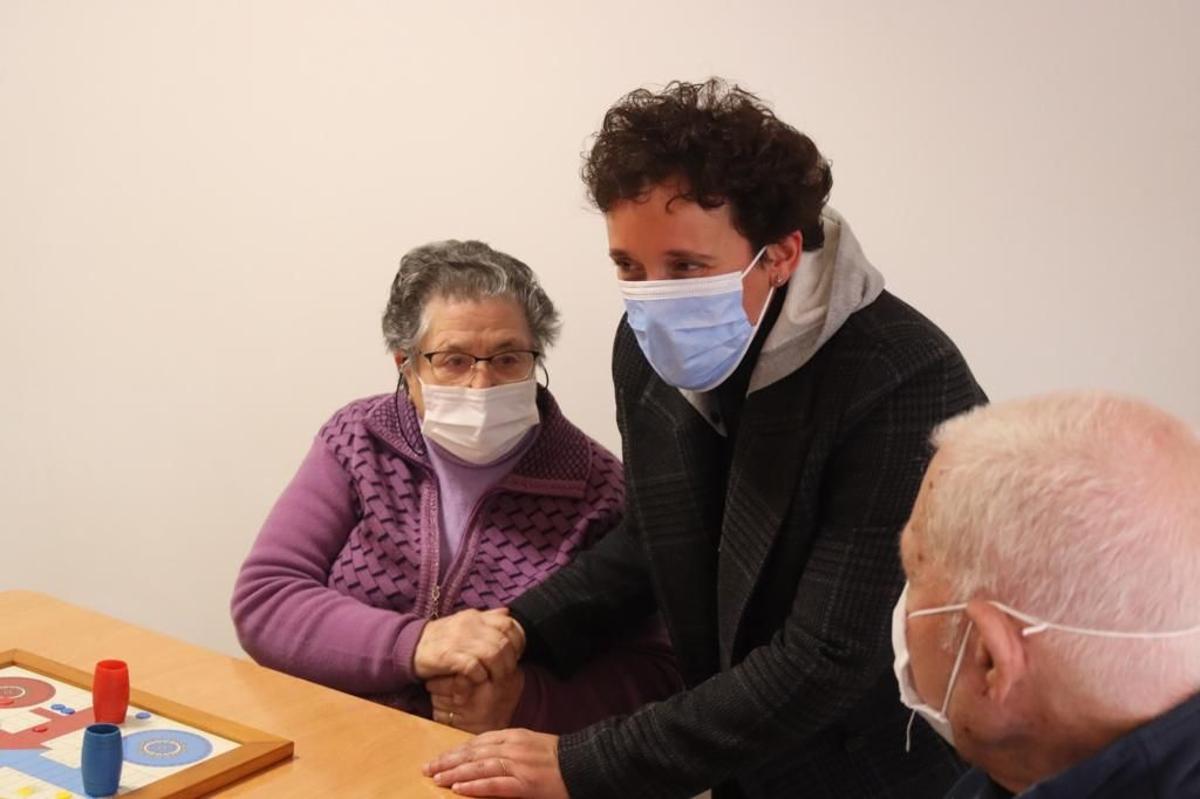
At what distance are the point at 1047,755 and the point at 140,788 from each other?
1.00 meters

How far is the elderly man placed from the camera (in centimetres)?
111

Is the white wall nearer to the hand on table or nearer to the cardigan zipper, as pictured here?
the cardigan zipper

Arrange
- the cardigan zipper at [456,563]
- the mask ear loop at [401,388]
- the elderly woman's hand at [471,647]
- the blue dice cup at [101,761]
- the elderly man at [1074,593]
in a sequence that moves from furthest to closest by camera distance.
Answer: the mask ear loop at [401,388] → the cardigan zipper at [456,563] → the elderly woman's hand at [471,647] → the blue dice cup at [101,761] → the elderly man at [1074,593]

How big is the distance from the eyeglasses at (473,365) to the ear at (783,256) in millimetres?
625

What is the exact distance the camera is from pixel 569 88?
2.71 metres

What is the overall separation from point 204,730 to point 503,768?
15.9 inches

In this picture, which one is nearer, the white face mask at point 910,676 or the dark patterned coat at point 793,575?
the white face mask at point 910,676

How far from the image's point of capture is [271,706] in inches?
75.0

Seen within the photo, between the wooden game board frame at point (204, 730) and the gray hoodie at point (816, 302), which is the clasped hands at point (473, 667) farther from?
the gray hoodie at point (816, 302)

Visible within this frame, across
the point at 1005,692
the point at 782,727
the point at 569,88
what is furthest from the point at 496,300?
the point at 1005,692

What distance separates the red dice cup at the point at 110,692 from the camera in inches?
68.0

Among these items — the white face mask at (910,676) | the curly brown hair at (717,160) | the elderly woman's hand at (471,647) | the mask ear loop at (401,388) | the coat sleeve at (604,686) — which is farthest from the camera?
the mask ear loop at (401,388)

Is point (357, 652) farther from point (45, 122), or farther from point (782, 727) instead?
point (45, 122)

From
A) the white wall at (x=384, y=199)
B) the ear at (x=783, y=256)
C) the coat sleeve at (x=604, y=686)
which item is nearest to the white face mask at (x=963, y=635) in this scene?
the ear at (x=783, y=256)
